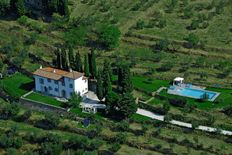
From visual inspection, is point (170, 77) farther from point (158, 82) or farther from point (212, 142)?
point (212, 142)

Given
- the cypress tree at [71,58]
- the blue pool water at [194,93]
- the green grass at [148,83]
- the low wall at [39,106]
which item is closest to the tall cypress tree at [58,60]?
the cypress tree at [71,58]

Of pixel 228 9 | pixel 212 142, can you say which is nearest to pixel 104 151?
pixel 212 142

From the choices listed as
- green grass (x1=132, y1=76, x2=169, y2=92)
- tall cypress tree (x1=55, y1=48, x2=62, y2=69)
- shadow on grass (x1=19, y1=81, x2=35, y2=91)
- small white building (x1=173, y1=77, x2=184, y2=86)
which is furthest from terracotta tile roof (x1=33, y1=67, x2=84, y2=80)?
small white building (x1=173, y1=77, x2=184, y2=86)

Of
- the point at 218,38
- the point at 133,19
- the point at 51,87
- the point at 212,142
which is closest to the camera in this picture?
the point at 212,142

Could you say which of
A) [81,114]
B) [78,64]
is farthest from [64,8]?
[81,114]

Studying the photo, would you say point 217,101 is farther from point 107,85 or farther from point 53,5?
point 53,5
